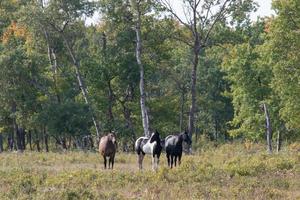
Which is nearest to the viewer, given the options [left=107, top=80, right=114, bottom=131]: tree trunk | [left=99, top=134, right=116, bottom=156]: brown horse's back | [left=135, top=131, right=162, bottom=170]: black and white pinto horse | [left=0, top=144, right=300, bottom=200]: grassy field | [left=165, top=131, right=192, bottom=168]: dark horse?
[left=0, top=144, right=300, bottom=200]: grassy field

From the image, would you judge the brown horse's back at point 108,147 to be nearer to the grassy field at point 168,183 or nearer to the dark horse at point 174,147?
the dark horse at point 174,147

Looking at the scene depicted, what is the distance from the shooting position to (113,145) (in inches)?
982

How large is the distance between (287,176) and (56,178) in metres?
8.65

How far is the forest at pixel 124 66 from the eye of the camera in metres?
37.1

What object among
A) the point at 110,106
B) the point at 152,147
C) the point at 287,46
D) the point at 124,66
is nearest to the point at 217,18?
the point at 287,46

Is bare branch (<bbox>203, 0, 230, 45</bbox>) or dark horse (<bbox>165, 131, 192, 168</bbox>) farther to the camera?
bare branch (<bbox>203, 0, 230, 45</bbox>)

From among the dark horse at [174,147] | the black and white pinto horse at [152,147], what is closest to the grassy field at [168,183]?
the black and white pinto horse at [152,147]

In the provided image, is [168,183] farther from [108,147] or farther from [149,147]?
[108,147]

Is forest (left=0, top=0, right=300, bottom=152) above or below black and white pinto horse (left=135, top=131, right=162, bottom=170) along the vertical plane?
above

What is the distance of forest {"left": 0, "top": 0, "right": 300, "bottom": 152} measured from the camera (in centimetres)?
3712

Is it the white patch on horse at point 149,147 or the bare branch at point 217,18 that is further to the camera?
the bare branch at point 217,18

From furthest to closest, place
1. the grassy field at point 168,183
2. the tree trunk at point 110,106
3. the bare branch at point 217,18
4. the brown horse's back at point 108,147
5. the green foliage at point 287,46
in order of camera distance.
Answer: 1. the tree trunk at point 110,106
2. the bare branch at point 217,18
3. the green foliage at point 287,46
4. the brown horse's back at point 108,147
5. the grassy field at point 168,183

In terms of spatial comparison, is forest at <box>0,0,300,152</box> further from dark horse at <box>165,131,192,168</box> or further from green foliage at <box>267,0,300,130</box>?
dark horse at <box>165,131,192,168</box>

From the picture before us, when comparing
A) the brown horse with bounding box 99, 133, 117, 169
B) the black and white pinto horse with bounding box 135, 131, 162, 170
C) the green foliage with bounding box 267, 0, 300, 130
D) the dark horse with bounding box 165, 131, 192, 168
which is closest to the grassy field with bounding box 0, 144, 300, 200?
the black and white pinto horse with bounding box 135, 131, 162, 170
